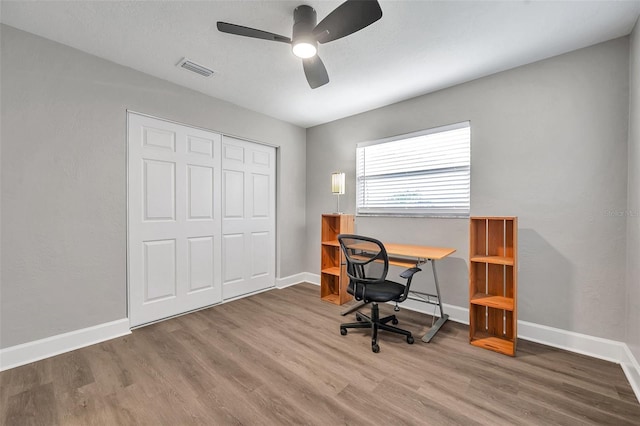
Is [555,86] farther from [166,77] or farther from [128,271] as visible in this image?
[128,271]

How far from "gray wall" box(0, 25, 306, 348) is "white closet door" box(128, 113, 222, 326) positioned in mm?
133

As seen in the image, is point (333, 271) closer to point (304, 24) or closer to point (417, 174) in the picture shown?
point (417, 174)

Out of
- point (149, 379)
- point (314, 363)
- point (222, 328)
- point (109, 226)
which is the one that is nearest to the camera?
point (149, 379)

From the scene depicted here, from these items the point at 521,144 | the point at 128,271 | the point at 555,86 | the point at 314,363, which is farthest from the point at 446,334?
the point at 128,271

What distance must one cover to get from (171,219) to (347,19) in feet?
8.65

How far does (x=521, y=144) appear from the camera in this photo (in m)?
2.55

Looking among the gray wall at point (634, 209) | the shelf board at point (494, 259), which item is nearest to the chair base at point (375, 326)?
the shelf board at point (494, 259)

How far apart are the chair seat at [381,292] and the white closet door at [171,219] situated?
6.32 feet

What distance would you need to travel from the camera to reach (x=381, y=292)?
238cm

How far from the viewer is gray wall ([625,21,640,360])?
73.7 inches

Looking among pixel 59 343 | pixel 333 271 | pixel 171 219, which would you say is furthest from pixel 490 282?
pixel 59 343

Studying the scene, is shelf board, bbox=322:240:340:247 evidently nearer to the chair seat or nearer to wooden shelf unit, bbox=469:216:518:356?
the chair seat

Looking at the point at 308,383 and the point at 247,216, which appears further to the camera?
the point at 247,216

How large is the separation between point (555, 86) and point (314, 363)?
10.5ft
